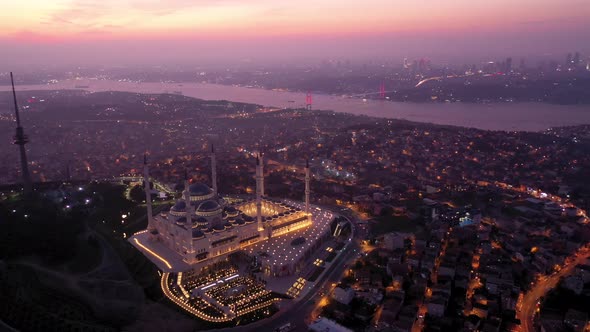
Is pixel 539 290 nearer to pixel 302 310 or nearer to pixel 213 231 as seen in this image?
pixel 302 310

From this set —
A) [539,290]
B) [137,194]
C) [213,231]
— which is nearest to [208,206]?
[213,231]

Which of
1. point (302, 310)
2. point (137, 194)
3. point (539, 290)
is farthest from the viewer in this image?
point (137, 194)

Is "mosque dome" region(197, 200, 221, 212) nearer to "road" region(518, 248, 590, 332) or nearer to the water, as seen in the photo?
"road" region(518, 248, 590, 332)

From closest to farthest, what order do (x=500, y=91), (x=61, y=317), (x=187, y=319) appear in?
(x=61, y=317) → (x=187, y=319) → (x=500, y=91)

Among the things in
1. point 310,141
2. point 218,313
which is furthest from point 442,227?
point 310,141

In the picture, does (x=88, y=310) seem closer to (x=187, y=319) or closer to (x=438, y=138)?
(x=187, y=319)
